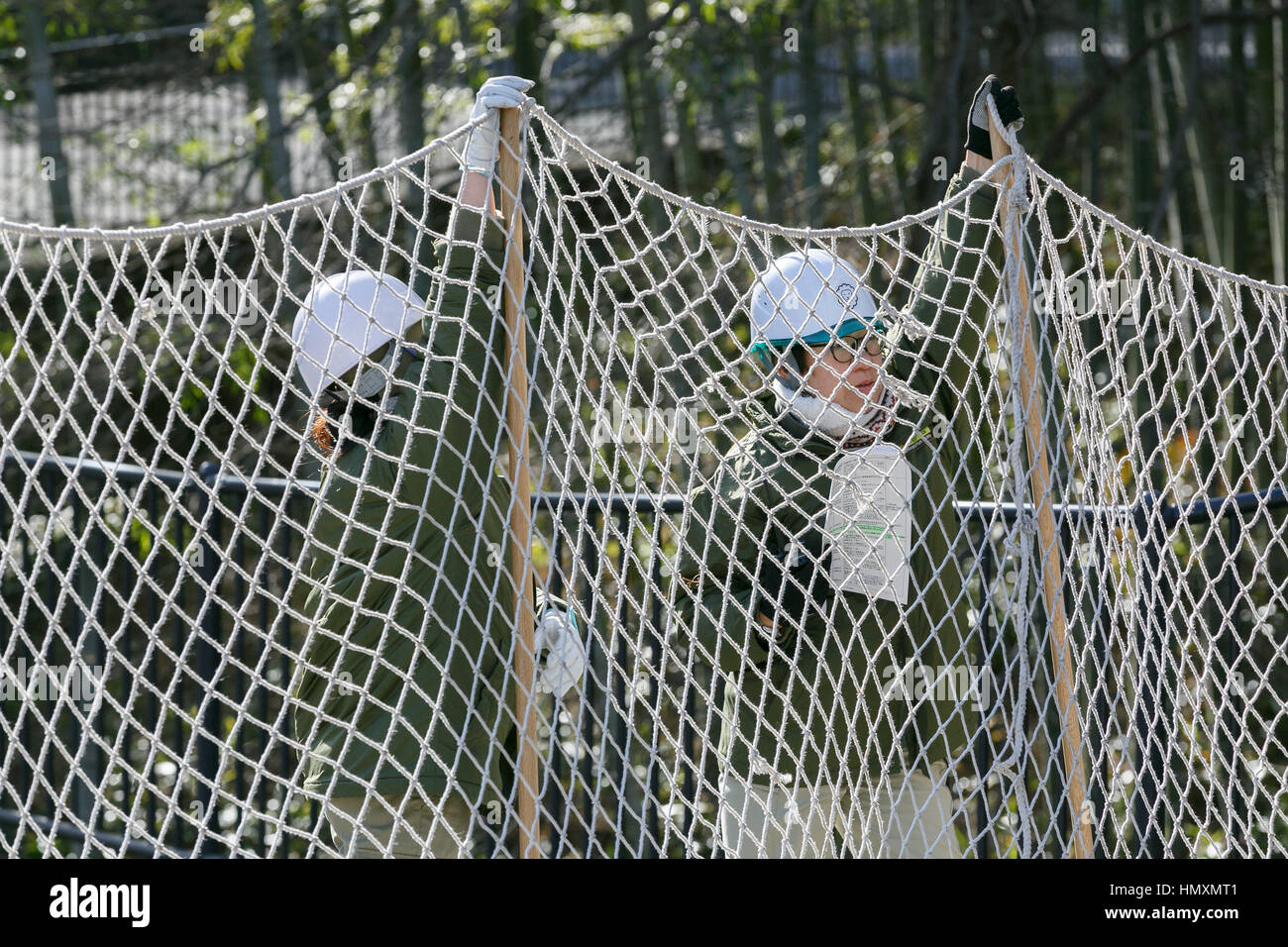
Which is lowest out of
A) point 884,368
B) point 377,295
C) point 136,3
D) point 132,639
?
point 132,639

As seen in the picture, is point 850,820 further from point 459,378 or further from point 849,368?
point 459,378

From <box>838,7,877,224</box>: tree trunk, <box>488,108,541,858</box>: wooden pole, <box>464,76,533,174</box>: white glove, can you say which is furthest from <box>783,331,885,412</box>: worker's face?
<box>838,7,877,224</box>: tree trunk

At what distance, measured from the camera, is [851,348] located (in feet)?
10.1

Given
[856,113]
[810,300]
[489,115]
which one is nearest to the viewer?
[489,115]

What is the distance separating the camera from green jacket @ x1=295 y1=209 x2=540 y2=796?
277cm

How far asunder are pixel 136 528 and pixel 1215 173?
17.8 feet

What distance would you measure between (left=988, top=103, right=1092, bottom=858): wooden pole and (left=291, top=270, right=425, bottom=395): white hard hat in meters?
1.23

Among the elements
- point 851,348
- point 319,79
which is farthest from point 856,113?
point 851,348

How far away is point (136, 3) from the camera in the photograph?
25.6 ft

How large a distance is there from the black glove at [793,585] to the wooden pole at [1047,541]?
1.50 ft

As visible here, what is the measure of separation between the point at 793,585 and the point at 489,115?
1.17 m

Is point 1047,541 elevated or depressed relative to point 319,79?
depressed
